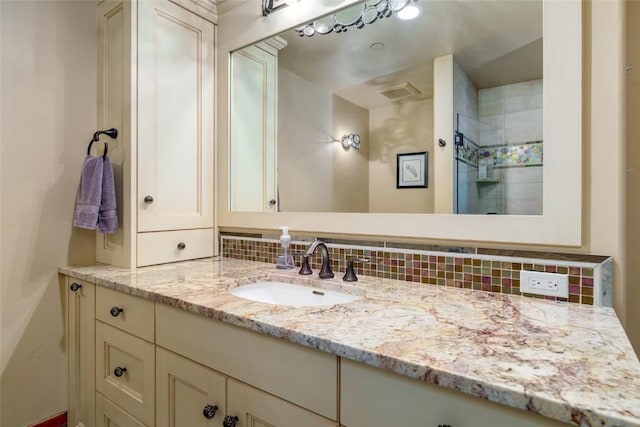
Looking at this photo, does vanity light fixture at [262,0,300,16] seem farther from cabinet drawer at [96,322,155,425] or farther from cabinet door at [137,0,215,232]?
cabinet drawer at [96,322,155,425]

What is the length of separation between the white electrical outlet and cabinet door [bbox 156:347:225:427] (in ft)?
3.17

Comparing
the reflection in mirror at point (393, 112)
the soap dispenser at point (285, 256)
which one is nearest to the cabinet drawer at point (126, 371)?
the soap dispenser at point (285, 256)

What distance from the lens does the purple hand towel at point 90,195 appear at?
1524mm

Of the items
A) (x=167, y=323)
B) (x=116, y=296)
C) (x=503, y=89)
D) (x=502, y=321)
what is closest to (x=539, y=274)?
(x=502, y=321)

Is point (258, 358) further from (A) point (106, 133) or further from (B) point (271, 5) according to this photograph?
(B) point (271, 5)

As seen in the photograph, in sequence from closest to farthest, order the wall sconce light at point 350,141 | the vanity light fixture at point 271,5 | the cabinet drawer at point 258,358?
1. the cabinet drawer at point 258,358
2. the wall sconce light at point 350,141
3. the vanity light fixture at point 271,5

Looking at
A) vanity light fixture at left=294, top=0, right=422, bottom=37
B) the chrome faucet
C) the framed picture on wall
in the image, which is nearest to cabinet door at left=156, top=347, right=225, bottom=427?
the chrome faucet

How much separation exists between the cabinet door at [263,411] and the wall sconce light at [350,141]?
42.1 inches

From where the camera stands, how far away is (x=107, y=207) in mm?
1564

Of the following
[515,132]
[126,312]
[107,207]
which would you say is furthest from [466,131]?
[107,207]

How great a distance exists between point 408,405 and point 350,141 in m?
1.15

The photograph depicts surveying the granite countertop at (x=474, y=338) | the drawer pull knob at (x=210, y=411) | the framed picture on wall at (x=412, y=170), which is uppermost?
the framed picture on wall at (x=412, y=170)

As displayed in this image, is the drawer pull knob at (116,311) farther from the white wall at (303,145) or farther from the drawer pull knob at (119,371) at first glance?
the white wall at (303,145)

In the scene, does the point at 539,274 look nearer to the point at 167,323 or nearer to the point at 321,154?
the point at 321,154
